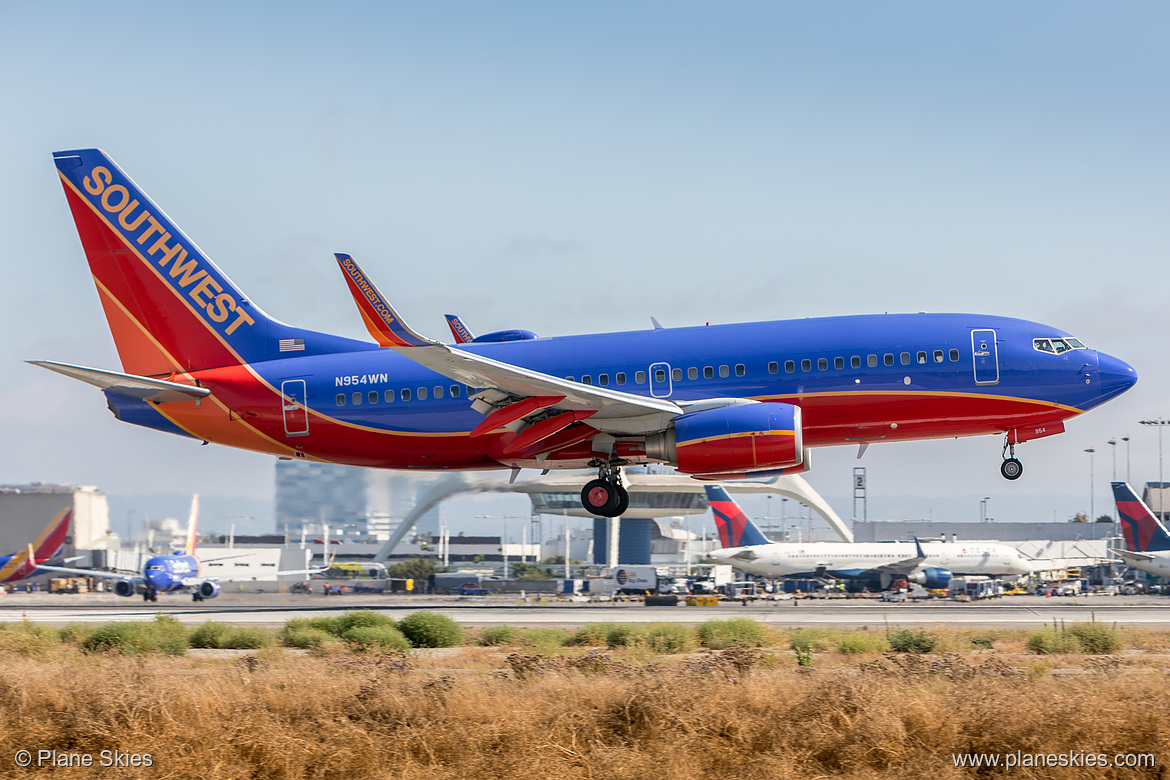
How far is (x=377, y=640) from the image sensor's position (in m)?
25.3

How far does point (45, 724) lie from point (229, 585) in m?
67.2

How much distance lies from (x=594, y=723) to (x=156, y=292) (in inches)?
918

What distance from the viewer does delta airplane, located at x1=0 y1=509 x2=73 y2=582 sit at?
7625 centimetres

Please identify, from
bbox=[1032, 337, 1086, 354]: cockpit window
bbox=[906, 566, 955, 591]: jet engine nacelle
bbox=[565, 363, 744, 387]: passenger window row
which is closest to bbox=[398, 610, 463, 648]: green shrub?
bbox=[565, 363, 744, 387]: passenger window row

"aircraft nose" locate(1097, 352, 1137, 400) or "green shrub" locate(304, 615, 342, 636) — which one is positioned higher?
"aircraft nose" locate(1097, 352, 1137, 400)

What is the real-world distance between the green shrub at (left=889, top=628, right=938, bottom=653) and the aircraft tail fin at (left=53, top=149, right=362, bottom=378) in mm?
18250

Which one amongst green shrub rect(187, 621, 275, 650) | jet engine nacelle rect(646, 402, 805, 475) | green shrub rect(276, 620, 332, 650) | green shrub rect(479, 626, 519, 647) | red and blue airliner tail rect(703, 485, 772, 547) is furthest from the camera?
red and blue airliner tail rect(703, 485, 772, 547)

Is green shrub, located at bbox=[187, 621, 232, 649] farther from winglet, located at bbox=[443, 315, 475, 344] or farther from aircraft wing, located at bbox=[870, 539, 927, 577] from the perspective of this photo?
aircraft wing, located at bbox=[870, 539, 927, 577]

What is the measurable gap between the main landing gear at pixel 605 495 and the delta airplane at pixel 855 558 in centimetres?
4853

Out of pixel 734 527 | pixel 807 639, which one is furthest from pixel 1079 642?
pixel 734 527

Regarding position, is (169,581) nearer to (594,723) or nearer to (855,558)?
(855,558)

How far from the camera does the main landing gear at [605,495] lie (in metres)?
29.3

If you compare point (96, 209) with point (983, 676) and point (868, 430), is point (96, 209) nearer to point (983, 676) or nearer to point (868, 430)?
point (868, 430)

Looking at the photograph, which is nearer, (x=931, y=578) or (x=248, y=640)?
(x=248, y=640)
